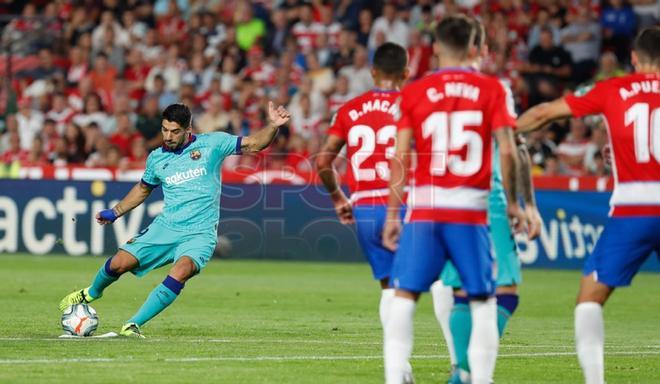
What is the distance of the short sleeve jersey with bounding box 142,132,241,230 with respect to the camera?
12.7 metres

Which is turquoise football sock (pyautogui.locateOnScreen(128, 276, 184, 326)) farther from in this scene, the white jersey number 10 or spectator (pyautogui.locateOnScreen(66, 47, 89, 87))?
spectator (pyautogui.locateOnScreen(66, 47, 89, 87))

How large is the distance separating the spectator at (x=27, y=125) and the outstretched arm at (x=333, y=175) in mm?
16920

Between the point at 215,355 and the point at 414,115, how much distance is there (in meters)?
3.40

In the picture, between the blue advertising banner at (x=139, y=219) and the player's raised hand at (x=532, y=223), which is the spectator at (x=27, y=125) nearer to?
the blue advertising banner at (x=139, y=219)

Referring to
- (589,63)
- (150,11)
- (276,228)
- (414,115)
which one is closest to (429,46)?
(589,63)

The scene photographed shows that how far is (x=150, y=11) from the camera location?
29625 millimetres

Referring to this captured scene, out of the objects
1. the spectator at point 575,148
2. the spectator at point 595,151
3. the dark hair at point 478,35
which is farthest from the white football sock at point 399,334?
the spectator at point 575,148

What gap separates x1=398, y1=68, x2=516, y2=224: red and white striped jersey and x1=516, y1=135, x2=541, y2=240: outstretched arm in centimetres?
32

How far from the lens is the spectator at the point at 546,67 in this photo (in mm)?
24609

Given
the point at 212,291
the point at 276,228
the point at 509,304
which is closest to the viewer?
the point at 509,304

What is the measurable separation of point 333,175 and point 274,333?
9.29ft

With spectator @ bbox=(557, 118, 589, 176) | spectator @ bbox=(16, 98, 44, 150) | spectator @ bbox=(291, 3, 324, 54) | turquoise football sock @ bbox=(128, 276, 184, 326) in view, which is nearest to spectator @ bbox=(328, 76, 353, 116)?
spectator @ bbox=(291, 3, 324, 54)

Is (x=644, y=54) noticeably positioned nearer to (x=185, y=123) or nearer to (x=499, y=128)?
(x=499, y=128)

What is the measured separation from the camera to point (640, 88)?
28.2ft
